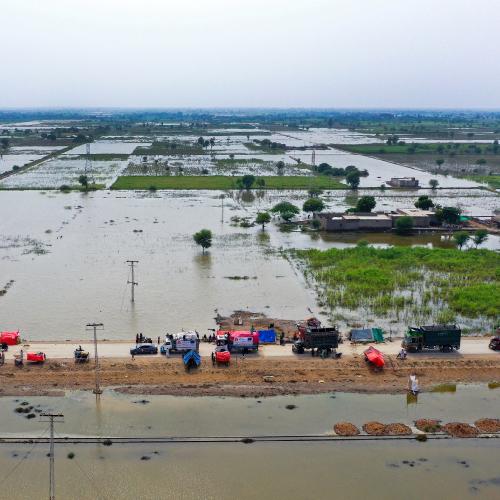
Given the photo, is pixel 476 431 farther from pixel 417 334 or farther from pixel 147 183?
pixel 147 183

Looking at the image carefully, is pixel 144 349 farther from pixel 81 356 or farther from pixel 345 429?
pixel 345 429

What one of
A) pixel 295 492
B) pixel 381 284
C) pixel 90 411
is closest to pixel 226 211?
pixel 381 284

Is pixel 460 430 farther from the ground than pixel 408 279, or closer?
closer

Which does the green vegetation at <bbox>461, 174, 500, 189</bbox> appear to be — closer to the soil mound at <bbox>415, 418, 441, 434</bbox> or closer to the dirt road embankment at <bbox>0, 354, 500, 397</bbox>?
the dirt road embankment at <bbox>0, 354, 500, 397</bbox>

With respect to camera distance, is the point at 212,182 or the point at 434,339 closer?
the point at 434,339

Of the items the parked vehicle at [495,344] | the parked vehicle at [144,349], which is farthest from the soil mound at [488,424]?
the parked vehicle at [144,349]

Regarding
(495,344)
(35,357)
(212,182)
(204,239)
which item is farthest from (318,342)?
(212,182)

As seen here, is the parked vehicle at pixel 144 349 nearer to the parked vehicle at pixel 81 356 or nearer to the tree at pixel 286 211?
the parked vehicle at pixel 81 356
